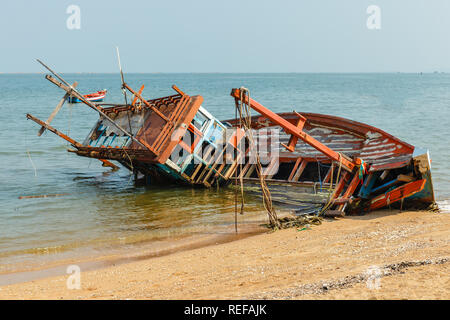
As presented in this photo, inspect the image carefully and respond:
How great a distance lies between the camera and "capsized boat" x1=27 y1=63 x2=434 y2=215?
10.5m

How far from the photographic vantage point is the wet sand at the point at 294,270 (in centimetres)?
548

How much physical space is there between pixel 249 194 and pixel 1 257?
696 cm

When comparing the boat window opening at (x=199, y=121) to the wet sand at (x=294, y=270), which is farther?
the boat window opening at (x=199, y=121)

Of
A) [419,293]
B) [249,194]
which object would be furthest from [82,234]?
[419,293]

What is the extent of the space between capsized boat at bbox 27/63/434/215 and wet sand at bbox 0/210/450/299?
1452 millimetres

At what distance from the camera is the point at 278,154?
14367mm

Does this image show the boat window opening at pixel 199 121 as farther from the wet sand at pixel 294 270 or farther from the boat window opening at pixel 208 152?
the wet sand at pixel 294 270

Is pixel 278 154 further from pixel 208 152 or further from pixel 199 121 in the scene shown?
pixel 199 121

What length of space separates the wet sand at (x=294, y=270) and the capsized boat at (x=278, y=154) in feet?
4.76

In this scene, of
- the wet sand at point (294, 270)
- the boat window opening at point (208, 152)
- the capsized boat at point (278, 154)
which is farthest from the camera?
the boat window opening at point (208, 152)

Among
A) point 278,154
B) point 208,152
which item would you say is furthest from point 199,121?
point 278,154

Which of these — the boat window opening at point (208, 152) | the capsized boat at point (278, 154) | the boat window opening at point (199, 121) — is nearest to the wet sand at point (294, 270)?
the capsized boat at point (278, 154)

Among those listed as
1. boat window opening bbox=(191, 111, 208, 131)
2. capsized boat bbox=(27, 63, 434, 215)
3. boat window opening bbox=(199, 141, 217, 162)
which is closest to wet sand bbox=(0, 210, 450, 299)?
capsized boat bbox=(27, 63, 434, 215)
